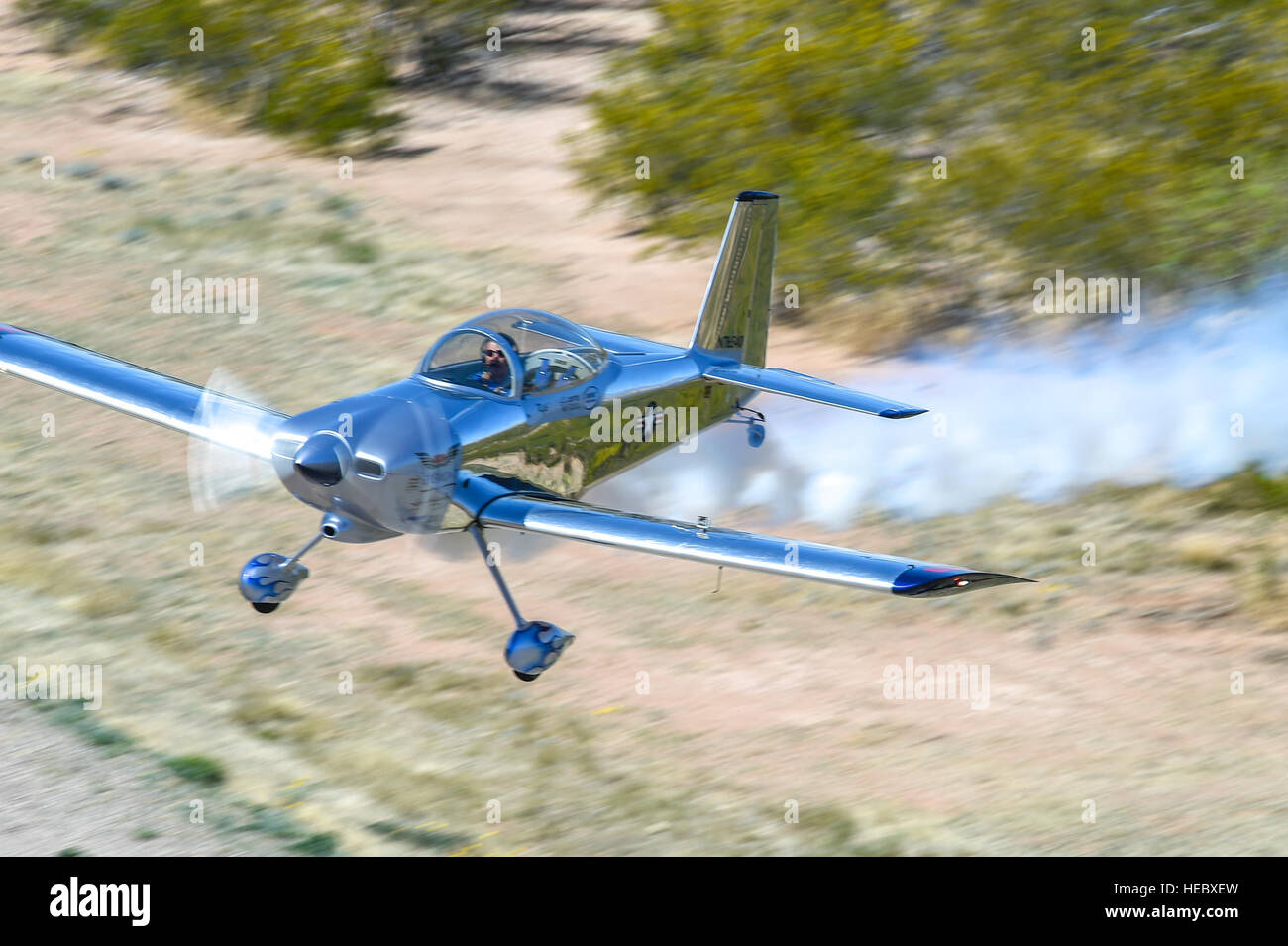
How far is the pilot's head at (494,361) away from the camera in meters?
11.4

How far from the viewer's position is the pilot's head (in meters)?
11.4

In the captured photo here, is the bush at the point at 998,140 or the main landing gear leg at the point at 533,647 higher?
the bush at the point at 998,140

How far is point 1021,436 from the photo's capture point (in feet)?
51.4

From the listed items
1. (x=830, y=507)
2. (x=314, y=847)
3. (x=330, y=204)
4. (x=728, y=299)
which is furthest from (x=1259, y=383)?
(x=330, y=204)

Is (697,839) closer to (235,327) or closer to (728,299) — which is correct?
(728,299)

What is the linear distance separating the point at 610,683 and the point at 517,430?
7.76 feet

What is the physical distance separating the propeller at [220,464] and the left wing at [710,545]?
2.57m

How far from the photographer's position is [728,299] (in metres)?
14.3

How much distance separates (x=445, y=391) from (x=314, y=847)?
3.83 m
